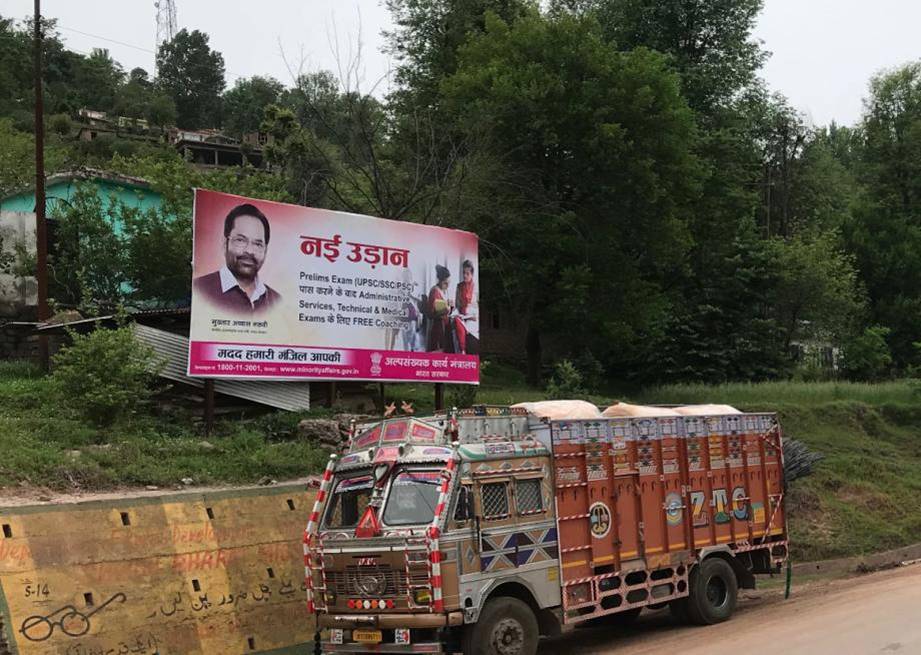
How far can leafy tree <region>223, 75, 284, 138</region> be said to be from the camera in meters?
84.7

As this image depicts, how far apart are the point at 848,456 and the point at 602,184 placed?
11618mm

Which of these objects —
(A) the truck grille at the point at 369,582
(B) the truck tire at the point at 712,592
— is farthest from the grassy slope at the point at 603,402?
(B) the truck tire at the point at 712,592

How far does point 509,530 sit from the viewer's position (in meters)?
10.5

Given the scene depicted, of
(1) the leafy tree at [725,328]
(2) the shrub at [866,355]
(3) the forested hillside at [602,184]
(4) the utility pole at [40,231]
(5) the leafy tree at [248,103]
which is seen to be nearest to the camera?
(4) the utility pole at [40,231]

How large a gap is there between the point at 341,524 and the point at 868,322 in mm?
47403

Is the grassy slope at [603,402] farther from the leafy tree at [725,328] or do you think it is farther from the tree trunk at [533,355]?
the leafy tree at [725,328]

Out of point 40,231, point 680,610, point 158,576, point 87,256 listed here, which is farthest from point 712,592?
point 87,256

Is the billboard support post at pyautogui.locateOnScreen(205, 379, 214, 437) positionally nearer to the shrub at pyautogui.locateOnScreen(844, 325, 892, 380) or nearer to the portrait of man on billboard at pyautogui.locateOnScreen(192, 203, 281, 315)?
the portrait of man on billboard at pyautogui.locateOnScreen(192, 203, 281, 315)

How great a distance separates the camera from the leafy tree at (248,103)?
278 feet

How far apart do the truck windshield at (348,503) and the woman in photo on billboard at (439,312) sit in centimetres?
881

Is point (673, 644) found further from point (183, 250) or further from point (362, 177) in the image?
point (362, 177)

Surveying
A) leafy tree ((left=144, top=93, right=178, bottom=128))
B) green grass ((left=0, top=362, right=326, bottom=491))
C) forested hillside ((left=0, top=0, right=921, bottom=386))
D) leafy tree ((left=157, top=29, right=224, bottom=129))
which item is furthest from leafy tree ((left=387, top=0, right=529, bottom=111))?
leafy tree ((left=157, top=29, right=224, bottom=129))

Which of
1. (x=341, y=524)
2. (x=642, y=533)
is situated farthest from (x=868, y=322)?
(x=341, y=524)

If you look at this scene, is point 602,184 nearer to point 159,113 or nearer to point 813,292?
point 813,292
